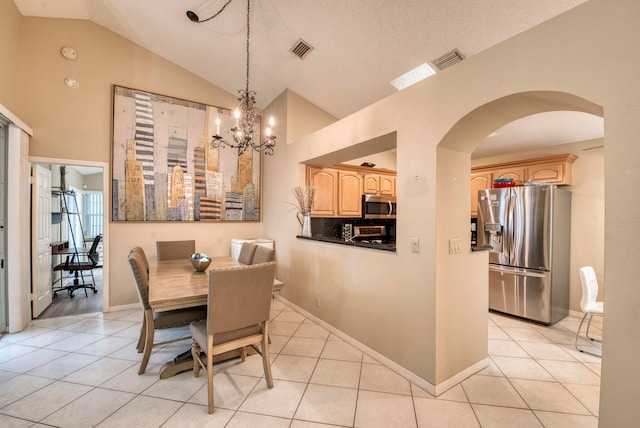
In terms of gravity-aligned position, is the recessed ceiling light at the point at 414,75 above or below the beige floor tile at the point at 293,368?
above

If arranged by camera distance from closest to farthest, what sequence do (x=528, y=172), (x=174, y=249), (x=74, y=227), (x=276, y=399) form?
(x=276, y=399) < (x=174, y=249) < (x=528, y=172) < (x=74, y=227)

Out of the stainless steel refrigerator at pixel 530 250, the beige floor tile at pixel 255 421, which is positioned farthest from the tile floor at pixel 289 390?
the stainless steel refrigerator at pixel 530 250

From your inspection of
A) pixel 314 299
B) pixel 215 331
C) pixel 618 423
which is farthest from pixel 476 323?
pixel 215 331

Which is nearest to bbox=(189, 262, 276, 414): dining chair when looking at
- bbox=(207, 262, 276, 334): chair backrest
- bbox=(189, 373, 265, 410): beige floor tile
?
bbox=(207, 262, 276, 334): chair backrest

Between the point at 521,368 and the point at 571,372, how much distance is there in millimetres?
396

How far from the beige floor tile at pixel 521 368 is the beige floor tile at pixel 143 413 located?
8.67 feet

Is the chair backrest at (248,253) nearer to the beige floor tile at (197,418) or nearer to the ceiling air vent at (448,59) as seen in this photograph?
the beige floor tile at (197,418)

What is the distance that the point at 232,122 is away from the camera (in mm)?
4383

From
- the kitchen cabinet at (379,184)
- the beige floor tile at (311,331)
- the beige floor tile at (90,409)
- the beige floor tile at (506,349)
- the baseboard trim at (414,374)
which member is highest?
the kitchen cabinet at (379,184)

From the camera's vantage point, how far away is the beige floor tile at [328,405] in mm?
1712

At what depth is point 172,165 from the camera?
13.0 feet

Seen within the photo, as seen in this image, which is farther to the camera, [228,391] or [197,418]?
[228,391]

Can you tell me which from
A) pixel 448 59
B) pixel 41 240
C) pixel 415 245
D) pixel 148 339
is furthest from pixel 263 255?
pixel 41 240

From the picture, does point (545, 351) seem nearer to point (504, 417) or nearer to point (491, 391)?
point (491, 391)
